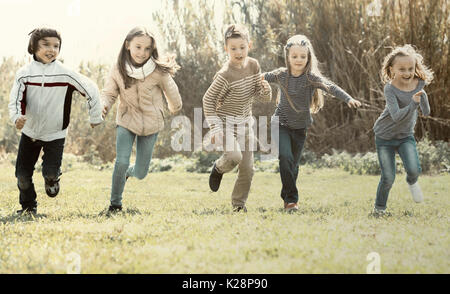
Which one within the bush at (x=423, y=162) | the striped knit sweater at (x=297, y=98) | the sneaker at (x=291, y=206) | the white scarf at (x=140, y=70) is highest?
the white scarf at (x=140, y=70)

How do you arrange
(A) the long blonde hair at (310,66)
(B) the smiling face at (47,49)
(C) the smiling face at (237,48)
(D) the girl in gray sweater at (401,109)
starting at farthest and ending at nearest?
(A) the long blonde hair at (310,66) → (D) the girl in gray sweater at (401,109) → (C) the smiling face at (237,48) → (B) the smiling face at (47,49)

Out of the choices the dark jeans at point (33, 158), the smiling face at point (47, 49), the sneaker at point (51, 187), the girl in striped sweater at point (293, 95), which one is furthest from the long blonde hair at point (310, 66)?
the sneaker at point (51, 187)

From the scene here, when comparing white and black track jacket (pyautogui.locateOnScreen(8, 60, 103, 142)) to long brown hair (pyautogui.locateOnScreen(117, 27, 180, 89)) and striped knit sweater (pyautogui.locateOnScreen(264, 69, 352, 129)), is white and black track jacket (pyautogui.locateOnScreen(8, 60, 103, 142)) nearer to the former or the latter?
long brown hair (pyautogui.locateOnScreen(117, 27, 180, 89))

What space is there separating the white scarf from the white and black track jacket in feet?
1.24

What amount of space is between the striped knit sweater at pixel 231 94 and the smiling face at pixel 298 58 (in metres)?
0.37

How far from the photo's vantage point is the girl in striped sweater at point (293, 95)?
233 inches

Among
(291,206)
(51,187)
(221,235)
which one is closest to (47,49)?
(51,187)

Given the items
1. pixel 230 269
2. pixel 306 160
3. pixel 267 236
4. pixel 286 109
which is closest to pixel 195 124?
pixel 306 160

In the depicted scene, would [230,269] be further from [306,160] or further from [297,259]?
[306,160]

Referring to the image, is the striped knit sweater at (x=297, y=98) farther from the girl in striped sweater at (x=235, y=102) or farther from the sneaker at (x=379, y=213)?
the sneaker at (x=379, y=213)

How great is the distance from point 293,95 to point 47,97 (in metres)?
2.39

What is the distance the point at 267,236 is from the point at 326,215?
150cm

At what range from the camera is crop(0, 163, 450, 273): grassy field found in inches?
147

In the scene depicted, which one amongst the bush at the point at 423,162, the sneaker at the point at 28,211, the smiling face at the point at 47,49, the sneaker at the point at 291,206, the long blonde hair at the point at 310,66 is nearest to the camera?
the smiling face at the point at 47,49
